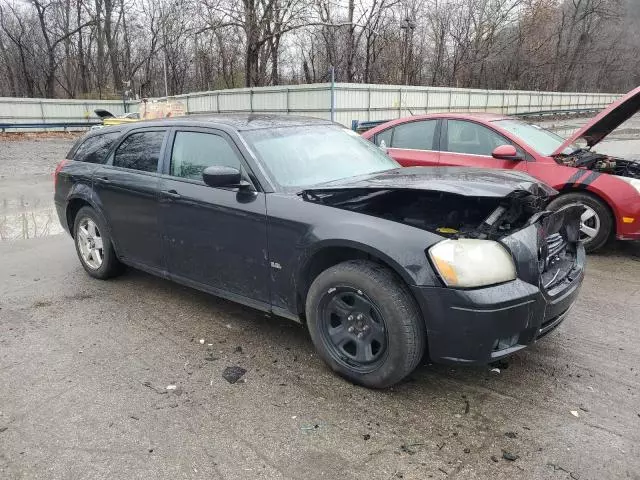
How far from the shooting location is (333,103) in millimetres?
18188

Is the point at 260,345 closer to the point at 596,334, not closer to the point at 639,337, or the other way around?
the point at 596,334

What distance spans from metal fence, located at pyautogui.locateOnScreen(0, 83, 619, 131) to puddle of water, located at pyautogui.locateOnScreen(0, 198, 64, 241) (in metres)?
7.41

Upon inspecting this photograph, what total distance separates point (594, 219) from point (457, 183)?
10.7 ft

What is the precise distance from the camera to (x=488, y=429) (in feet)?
8.87

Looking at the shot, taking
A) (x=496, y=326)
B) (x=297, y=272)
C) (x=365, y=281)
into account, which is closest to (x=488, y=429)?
(x=496, y=326)

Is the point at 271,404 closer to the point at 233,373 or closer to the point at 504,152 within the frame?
the point at 233,373

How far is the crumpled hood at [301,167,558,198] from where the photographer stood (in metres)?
2.95

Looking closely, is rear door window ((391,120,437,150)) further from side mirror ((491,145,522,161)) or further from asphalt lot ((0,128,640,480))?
asphalt lot ((0,128,640,480))

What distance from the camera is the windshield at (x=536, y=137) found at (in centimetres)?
601

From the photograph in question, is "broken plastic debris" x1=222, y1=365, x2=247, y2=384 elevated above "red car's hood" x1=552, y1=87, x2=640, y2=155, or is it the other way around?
"red car's hood" x1=552, y1=87, x2=640, y2=155

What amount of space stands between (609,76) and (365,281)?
63.1 meters

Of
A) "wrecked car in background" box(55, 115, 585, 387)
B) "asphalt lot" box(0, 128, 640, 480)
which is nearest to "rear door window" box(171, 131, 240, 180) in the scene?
"wrecked car in background" box(55, 115, 585, 387)

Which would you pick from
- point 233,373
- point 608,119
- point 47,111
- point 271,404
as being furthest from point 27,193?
point 47,111

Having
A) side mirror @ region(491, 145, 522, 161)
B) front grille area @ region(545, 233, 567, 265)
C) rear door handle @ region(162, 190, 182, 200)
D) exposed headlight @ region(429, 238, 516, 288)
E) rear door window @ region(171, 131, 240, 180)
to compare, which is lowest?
front grille area @ region(545, 233, 567, 265)
